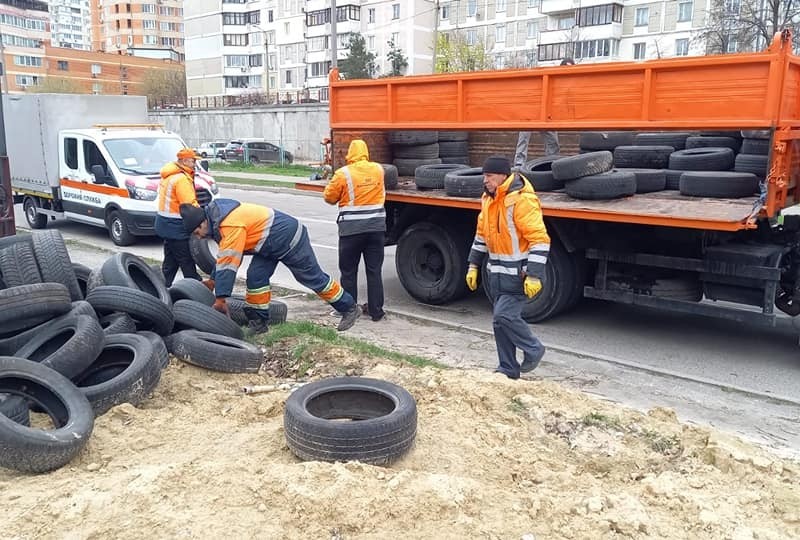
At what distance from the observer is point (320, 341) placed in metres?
6.43

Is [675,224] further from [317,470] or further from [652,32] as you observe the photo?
[652,32]

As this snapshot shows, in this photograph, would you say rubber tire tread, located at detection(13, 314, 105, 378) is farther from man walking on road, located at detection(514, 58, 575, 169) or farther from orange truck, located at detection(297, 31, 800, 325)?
man walking on road, located at detection(514, 58, 575, 169)

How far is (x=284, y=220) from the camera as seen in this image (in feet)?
21.9

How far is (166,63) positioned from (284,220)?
9082 centimetres

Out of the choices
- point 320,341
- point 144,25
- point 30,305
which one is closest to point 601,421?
point 320,341

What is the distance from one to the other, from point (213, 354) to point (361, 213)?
2596 mm

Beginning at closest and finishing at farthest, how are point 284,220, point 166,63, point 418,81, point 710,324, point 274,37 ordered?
point 284,220, point 710,324, point 418,81, point 274,37, point 166,63

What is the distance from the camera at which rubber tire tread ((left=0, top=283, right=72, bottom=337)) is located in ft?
16.7

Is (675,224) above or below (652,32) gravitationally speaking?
below

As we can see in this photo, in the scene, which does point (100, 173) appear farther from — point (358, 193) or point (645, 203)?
point (645, 203)

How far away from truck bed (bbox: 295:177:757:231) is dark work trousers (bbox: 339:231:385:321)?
900 millimetres

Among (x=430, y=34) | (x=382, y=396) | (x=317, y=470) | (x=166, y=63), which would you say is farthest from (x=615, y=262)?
(x=166, y=63)

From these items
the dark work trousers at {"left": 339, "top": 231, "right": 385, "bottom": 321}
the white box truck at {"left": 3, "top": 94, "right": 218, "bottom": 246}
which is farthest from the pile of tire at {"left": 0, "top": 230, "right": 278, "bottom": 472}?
the white box truck at {"left": 3, "top": 94, "right": 218, "bottom": 246}

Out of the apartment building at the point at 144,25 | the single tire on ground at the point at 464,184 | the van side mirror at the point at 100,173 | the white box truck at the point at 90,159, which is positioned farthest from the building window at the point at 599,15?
the apartment building at the point at 144,25
